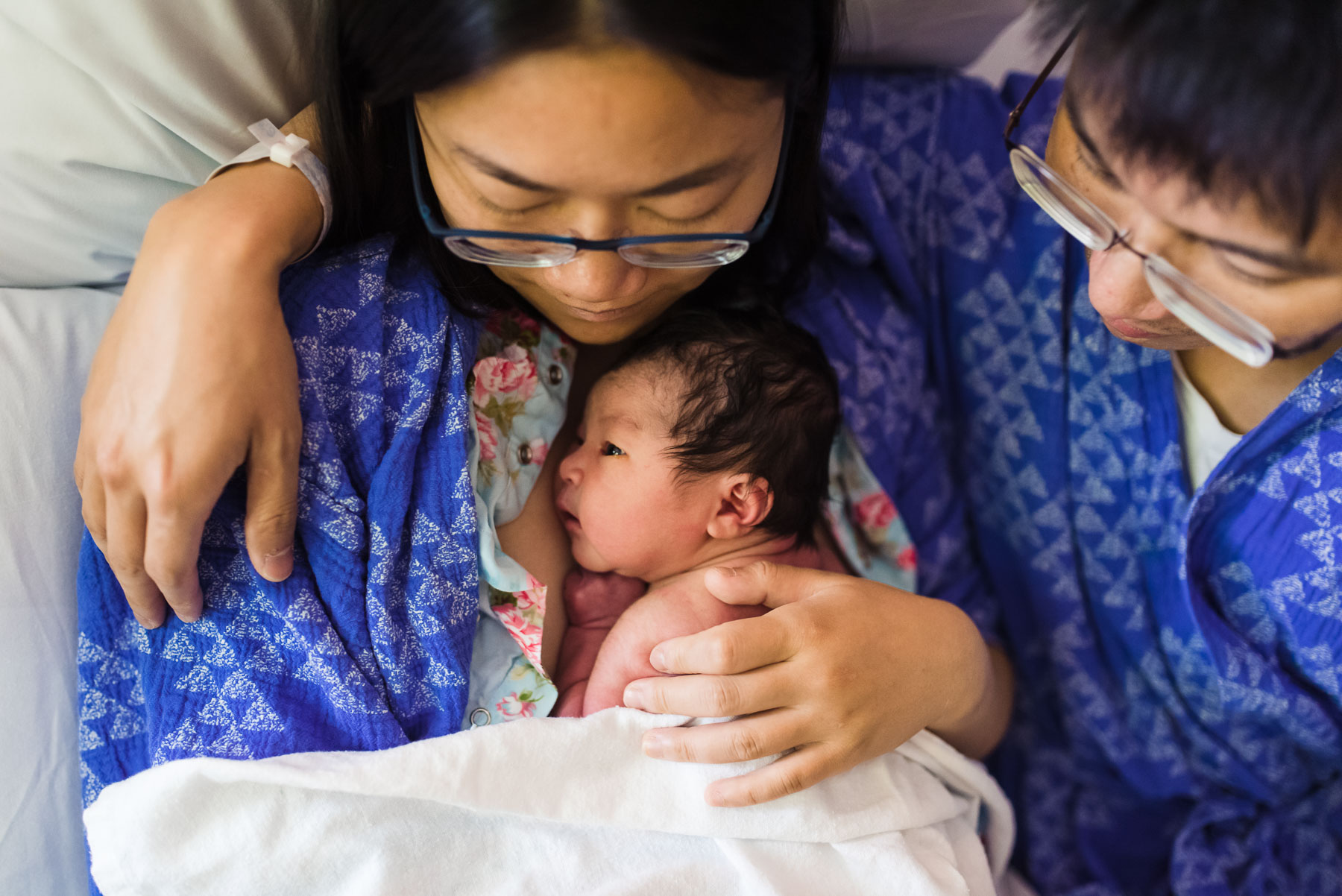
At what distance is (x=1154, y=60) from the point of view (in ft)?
2.63

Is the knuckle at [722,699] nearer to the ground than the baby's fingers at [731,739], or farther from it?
farther from it

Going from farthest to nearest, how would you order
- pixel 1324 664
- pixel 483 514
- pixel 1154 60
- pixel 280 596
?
1. pixel 1324 664
2. pixel 483 514
3. pixel 280 596
4. pixel 1154 60

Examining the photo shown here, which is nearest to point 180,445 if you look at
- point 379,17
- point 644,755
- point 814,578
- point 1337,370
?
point 379,17

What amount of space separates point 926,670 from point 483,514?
0.61 meters

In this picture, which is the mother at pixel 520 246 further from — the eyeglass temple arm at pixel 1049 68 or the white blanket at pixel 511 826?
the eyeglass temple arm at pixel 1049 68

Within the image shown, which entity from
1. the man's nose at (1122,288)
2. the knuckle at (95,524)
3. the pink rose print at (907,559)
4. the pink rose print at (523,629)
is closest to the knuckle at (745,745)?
the pink rose print at (523,629)

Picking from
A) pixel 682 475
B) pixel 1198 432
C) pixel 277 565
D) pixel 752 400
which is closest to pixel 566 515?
pixel 682 475

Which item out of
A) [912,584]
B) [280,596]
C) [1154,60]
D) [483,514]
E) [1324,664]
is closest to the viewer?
[1154,60]

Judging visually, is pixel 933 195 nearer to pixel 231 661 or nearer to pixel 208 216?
pixel 208 216

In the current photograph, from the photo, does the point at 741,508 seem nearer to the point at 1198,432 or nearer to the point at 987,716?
the point at 987,716

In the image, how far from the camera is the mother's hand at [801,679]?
104 centimetres

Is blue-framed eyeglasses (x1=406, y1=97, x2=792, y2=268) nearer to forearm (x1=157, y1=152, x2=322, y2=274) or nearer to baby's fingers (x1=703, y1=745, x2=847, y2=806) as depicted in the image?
forearm (x1=157, y1=152, x2=322, y2=274)

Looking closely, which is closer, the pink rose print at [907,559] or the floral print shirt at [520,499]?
the floral print shirt at [520,499]

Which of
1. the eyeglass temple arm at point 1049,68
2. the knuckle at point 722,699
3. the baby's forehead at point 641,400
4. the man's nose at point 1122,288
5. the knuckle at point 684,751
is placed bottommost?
the knuckle at point 684,751
